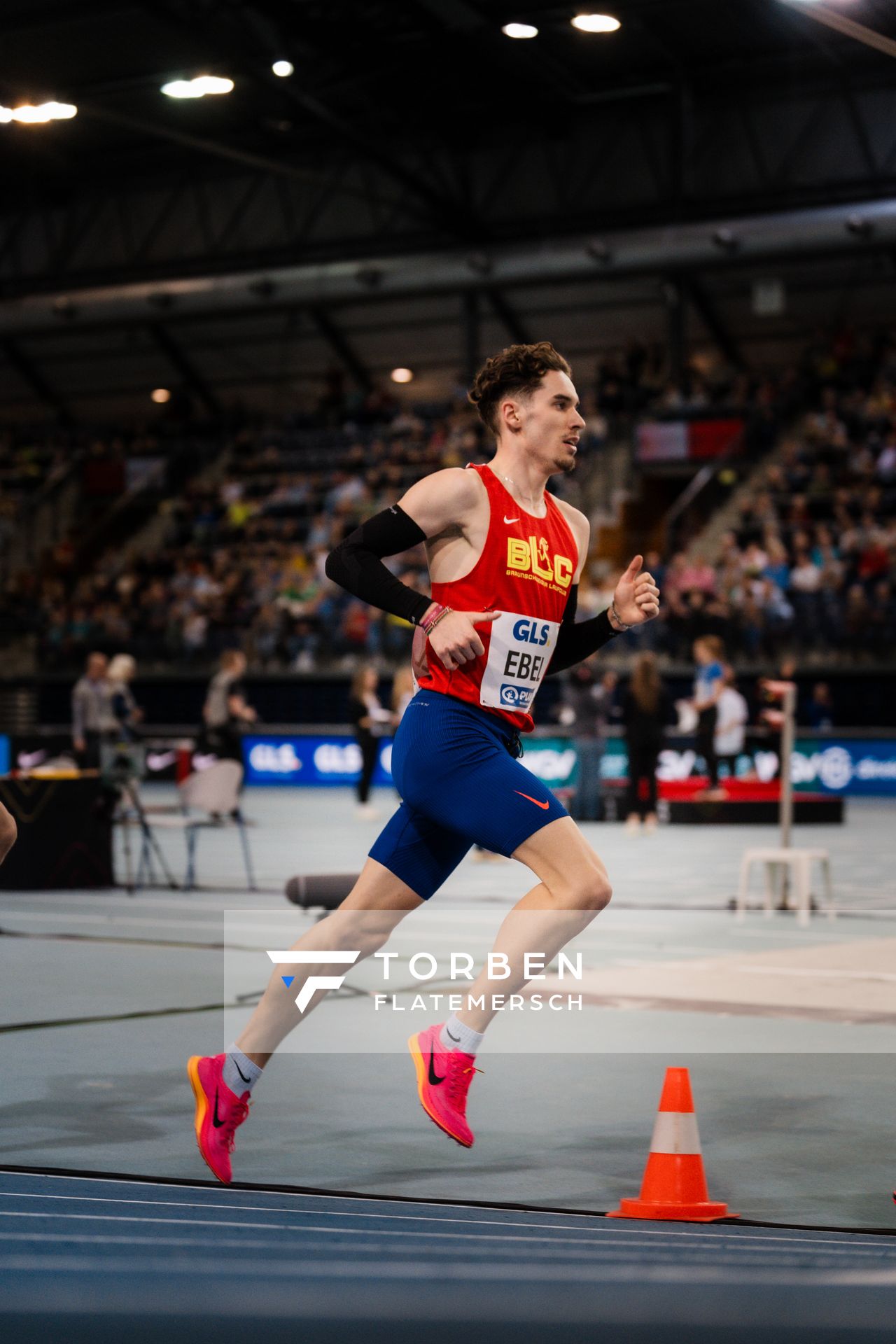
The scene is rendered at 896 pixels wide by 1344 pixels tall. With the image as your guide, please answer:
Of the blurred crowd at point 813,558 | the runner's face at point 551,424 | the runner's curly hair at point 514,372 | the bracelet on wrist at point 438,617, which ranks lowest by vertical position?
the bracelet on wrist at point 438,617

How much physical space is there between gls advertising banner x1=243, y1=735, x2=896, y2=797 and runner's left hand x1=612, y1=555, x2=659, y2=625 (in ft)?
44.1

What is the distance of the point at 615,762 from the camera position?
22.7 meters

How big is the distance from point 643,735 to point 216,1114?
13896 millimetres

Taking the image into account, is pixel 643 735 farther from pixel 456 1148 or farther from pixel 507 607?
pixel 507 607

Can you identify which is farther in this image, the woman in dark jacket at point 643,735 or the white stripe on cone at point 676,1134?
the woman in dark jacket at point 643,735

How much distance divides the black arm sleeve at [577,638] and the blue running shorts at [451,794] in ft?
1.37

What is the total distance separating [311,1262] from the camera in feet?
9.65

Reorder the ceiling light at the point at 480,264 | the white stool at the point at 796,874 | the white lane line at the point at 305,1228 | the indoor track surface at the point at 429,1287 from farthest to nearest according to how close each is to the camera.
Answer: the ceiling light at the point at 480,264, the white stool at the point at 796,874, the white lane line at the point at 305,1228, the indoor track surface at the point at 429,1287

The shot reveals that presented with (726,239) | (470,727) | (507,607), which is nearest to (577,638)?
(507,607)

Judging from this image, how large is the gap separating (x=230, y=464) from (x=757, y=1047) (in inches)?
1196

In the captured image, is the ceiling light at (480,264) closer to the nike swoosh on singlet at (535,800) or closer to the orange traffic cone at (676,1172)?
the nike swoosh on singlet at (535,800)

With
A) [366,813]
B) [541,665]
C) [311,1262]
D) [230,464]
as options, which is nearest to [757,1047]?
[541,665]

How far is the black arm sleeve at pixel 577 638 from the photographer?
4.83m

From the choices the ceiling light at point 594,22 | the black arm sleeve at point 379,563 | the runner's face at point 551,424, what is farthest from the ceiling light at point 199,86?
the black arm sleeve at point 379,563
